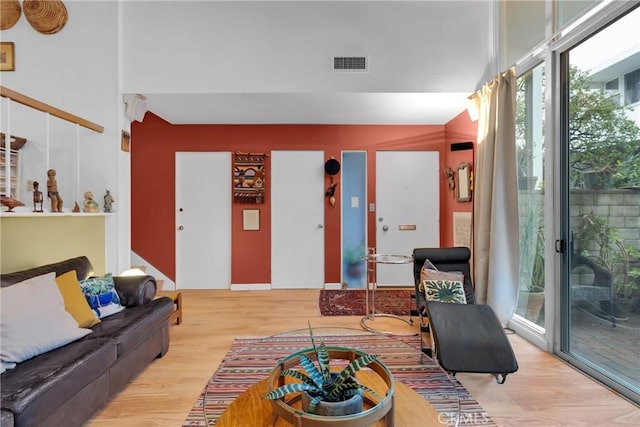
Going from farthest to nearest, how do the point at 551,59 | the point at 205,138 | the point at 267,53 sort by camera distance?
1. the point at 205,138
2. the point at 267,53
3. the point at 551,59

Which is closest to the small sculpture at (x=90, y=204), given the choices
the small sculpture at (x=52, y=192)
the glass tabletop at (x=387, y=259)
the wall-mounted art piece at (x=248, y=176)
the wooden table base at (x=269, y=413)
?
the small sculpture at (x=52, y=192)

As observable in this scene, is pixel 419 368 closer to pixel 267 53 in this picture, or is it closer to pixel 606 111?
pixel 606 111

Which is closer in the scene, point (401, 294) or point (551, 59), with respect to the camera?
point (551, 59)

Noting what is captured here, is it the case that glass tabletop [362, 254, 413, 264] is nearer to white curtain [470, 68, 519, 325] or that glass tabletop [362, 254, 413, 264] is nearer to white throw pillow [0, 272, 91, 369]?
white curtain [470, 68, 519, 325]

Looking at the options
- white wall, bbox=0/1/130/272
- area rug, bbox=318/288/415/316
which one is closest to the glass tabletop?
area rug, bbox=318/288/415/316

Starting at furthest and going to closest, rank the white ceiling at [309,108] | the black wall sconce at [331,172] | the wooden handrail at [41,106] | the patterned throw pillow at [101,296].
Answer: the black wall sconce at [331,172]
the white ceiling at [309,108]
the patterned throw pillow at [101,296]
the wooden handrail at [41,106]

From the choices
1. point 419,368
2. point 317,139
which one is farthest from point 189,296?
point 419,368

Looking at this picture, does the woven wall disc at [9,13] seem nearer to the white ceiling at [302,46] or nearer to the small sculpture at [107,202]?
the white ceiling at [302,46]

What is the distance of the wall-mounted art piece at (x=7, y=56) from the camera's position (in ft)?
9.96

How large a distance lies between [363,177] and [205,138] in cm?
227

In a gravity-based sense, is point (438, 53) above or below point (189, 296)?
above

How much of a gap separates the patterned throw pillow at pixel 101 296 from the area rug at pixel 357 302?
1.94 metres

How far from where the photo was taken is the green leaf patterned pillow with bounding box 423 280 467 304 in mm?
2514

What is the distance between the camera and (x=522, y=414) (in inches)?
68.9
